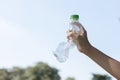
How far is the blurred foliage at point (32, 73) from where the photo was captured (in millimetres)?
87338

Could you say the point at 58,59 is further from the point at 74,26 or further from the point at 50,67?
the point at 50,67

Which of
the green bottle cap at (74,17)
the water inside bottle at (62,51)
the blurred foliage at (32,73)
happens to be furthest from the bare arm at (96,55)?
the blurred foliage at (32,73)

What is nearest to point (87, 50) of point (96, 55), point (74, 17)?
point (96, 55)

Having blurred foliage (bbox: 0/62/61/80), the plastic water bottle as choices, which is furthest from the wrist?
blurred foliage (bbox: 0/62/61/80)

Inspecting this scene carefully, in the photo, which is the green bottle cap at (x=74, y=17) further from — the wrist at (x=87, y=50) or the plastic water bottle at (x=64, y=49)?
the wrist at (x=87, y=50)

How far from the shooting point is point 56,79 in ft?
281

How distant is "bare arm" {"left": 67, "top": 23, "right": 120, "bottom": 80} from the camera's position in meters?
4.04

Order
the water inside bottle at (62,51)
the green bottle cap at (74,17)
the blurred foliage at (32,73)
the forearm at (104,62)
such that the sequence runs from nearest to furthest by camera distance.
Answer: the forearm at (104,62) < the green bottle cap at (74,17) < the water inside bottle at (62,51) < the blurred foliage at (32,73)

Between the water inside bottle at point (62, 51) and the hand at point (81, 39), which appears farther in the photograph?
the water inside bottle at point (62, 51)

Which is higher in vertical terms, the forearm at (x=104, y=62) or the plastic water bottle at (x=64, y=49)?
the plastic water bottle at (x=64, y=49)

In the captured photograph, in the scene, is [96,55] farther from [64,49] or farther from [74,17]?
[64,49]

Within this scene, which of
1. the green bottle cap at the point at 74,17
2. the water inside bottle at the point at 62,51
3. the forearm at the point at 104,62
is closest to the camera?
the forearm at the point at 104,62

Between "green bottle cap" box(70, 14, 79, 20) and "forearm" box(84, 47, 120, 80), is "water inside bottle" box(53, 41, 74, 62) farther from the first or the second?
"forearm" box(84, 47, 120, 80)

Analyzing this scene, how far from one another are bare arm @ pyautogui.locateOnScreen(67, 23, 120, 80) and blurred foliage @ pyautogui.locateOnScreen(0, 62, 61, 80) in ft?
269
